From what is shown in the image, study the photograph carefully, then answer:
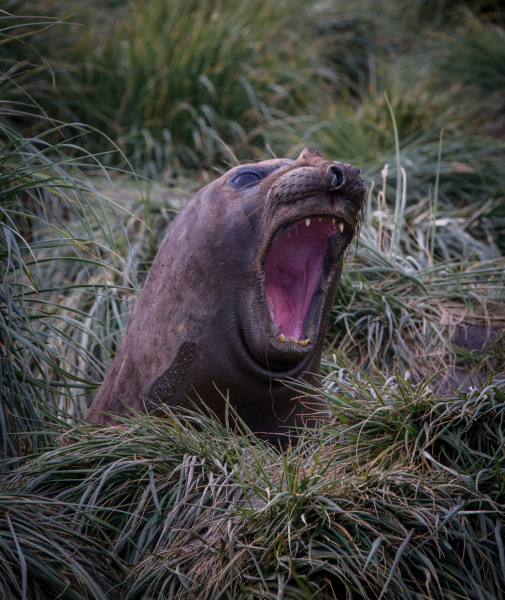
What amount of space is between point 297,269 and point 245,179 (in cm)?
39

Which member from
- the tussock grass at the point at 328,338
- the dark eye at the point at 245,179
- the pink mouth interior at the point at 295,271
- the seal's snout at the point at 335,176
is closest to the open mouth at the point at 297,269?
the pink mouth interior at the point at 295,271

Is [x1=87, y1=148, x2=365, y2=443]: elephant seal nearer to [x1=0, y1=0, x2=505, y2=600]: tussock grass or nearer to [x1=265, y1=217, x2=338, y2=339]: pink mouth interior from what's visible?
[x1=265, y1=217, x2=338, y2=339]: pink mouth interior

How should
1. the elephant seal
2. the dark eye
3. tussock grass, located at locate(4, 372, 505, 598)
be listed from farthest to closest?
the dark eye
the elephant seal
tussock grass, located at locate(4, 372, 505, 598)

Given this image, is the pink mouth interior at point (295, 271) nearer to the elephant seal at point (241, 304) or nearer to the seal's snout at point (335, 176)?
the elephant seal at point (241, 304)

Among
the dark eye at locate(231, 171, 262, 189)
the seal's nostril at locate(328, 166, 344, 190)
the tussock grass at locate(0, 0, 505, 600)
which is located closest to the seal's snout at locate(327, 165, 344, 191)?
the seal's nostril at locate(328, 166, 344, 190)

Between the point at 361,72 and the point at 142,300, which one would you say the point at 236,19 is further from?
the point at 142,300

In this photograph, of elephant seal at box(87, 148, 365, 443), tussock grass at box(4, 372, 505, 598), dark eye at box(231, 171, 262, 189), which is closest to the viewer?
tussock grass at box(4, 372, 505, 598)

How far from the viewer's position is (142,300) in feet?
9.57

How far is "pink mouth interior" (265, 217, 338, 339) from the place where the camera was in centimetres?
285

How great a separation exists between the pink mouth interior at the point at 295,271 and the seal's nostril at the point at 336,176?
14 cm

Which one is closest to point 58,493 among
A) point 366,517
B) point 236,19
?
point 366,517

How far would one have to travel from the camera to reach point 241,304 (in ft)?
8.73

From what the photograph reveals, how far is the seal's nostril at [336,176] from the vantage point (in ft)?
8.79

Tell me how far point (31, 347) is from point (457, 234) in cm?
333
